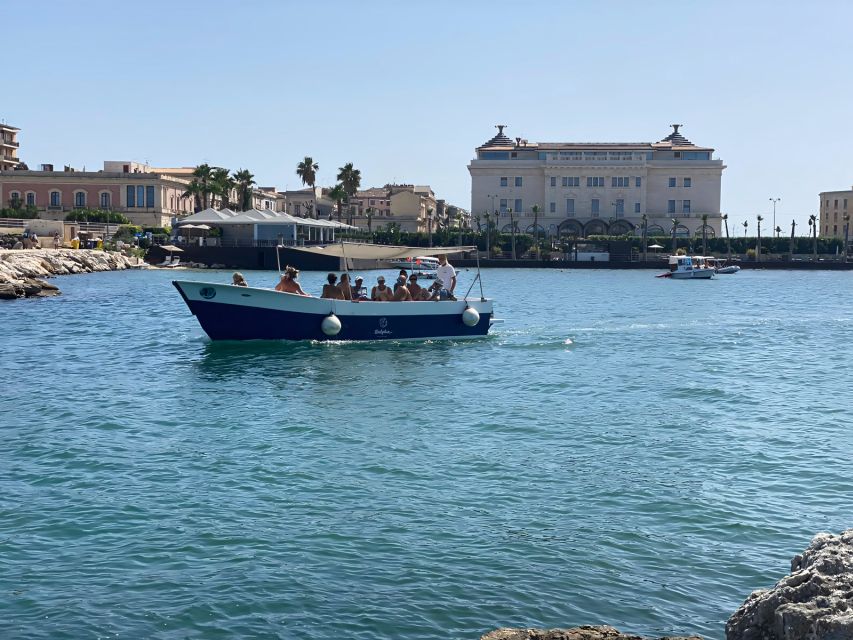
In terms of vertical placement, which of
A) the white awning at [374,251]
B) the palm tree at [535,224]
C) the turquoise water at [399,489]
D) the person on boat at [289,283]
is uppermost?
the palm tree at [535,224]

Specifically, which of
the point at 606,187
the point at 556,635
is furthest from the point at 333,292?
the point at 606,187

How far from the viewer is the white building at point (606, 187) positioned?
126250 millimetres

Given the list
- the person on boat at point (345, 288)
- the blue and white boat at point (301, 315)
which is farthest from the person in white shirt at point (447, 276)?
the person on boat at point (345, 288)

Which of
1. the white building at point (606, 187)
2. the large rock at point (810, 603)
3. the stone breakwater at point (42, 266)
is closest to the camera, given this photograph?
the large rock at point (810, 603)

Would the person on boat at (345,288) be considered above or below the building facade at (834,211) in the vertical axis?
below

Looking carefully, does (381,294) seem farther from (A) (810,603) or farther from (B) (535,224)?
(B) (535,224)

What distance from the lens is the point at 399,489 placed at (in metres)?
12.0

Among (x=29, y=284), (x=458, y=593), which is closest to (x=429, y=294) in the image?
(x=458, y=593)

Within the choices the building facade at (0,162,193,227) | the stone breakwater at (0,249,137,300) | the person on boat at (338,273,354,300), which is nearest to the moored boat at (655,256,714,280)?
the stone breakwater at (0,249,137,300)

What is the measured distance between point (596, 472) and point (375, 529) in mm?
3770

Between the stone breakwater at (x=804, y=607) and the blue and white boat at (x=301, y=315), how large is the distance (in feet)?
63.5

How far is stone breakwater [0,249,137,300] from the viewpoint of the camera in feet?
156

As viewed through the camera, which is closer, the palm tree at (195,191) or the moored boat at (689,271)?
the moored boat at (689,271)

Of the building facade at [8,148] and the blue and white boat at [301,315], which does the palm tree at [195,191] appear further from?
the blue and white boat at [301,315]
